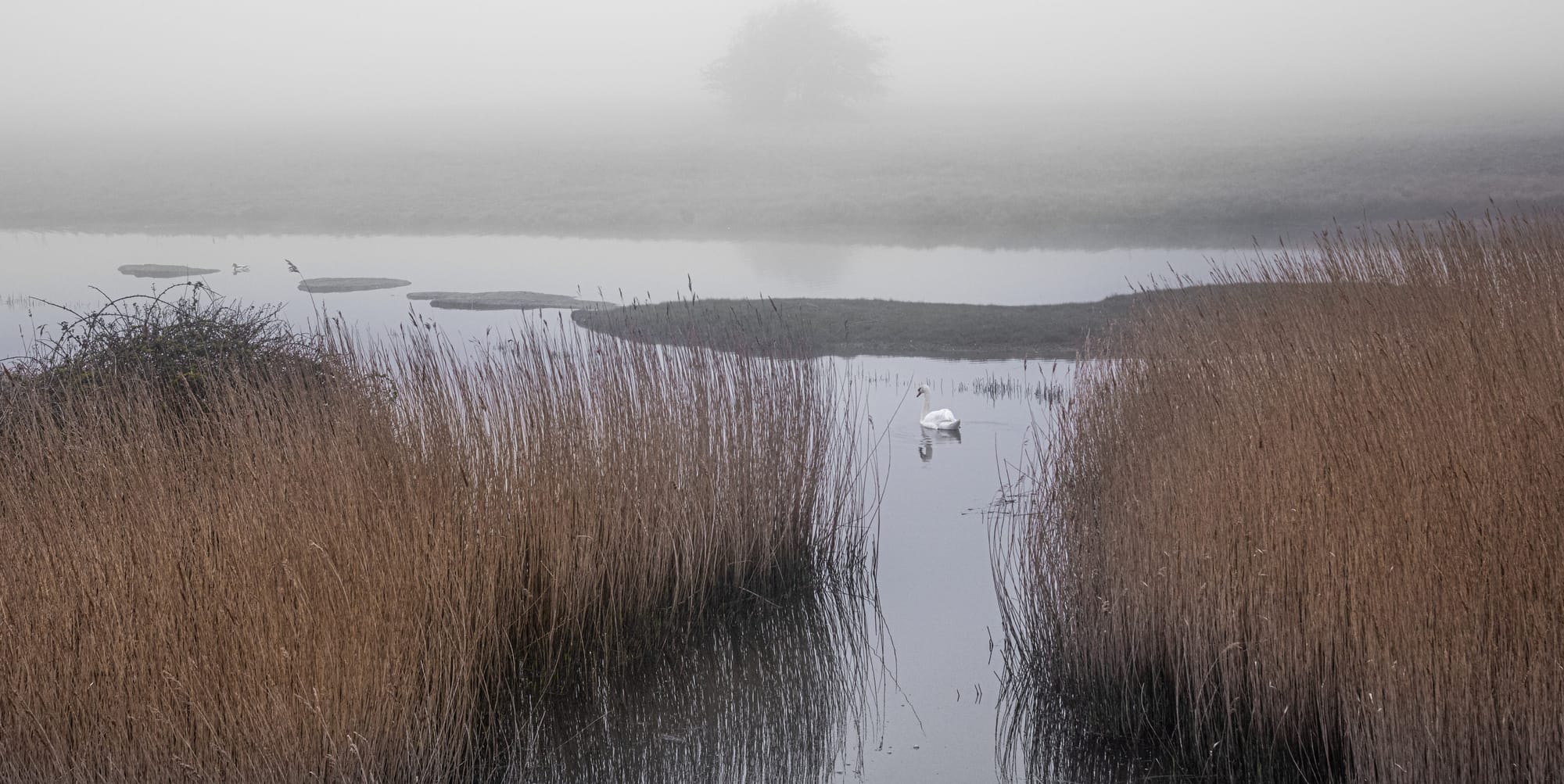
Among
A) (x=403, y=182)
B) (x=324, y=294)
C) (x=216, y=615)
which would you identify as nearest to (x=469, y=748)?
(x=216, y=615)

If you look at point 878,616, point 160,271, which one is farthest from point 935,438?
point 160,271

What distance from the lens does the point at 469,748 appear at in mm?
3557

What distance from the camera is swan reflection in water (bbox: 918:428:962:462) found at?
813cm

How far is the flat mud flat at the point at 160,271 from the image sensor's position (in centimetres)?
1795

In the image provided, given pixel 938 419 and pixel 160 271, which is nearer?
pixel 938 419

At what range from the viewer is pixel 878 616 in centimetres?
512

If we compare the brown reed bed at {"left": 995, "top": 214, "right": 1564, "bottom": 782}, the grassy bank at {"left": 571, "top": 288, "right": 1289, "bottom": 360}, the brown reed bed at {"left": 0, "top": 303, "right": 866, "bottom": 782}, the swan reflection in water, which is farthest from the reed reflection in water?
the grassy bank at {"left": 571, "top": 288, "right": 1289, "bottom": 360}

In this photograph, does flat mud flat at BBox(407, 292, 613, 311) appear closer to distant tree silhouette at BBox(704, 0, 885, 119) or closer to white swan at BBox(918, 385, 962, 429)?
white swan at BBox(918, 385, 962, 429)

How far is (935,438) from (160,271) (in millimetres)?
14914

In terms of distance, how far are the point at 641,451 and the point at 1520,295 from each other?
13.3ft

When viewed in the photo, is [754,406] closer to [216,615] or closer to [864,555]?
[864,555]

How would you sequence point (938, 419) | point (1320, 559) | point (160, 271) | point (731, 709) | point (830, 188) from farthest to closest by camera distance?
1. point (830, 188)
2. point (160, 271)
3. point (938, 419)
4. point (731, 709)
5. point (1320, 559)

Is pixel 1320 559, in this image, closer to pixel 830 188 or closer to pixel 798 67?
pixel 830 188

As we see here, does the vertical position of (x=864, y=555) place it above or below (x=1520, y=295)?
below
